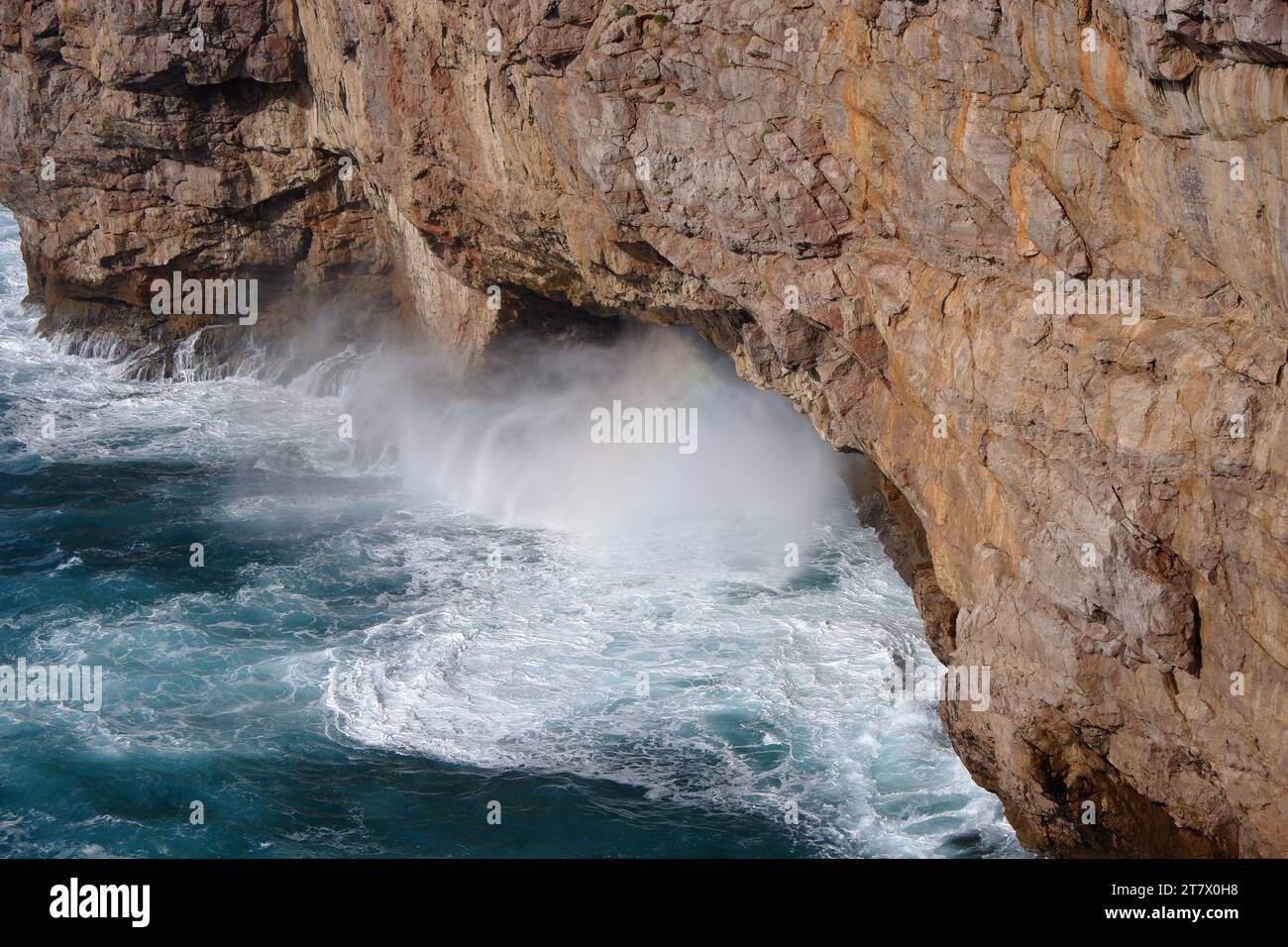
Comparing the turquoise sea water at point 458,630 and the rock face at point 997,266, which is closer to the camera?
the rock face at point 997,266

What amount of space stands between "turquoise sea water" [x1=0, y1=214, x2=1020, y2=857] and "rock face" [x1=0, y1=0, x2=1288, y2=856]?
2.74 metres

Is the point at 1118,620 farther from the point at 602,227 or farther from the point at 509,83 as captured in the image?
the point at 509,83

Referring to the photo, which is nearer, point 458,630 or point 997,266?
point 997,266

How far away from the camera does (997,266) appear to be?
59.2ft

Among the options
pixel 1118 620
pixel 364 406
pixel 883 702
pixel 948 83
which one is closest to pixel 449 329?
pixel 364 406

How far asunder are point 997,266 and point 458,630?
13688 millimetres

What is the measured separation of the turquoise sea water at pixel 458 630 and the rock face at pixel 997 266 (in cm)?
274

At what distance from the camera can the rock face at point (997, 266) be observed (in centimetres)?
1418

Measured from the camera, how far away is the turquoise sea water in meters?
21.2

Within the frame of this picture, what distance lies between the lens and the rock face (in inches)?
558

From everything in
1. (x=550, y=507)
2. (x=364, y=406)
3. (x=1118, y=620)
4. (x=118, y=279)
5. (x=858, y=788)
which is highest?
(x=118, y=279)

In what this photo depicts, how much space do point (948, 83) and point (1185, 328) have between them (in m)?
4.77

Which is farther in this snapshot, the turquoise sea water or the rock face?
the turquoise sea water

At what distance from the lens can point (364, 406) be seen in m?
38.8
